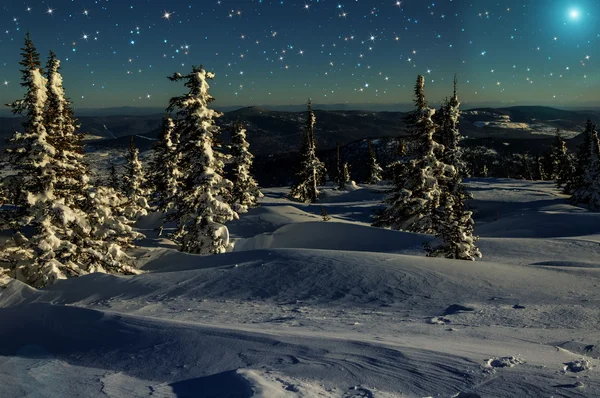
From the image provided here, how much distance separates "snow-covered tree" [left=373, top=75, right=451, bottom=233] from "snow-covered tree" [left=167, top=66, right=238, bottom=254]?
1232 centimetres

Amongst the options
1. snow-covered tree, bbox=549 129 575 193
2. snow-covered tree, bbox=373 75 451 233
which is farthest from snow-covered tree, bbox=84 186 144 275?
snow-covered tree, bbox=549 129 575 193

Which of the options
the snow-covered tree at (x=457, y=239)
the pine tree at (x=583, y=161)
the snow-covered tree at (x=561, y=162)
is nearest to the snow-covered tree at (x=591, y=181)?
the pine tree at (x=583, y=161)

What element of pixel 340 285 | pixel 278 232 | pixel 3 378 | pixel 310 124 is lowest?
pixel 278 232

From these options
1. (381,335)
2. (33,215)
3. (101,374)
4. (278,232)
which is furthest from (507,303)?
(278,232)

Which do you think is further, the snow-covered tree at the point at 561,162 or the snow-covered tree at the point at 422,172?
the snow-covered tree at the point at 561,162

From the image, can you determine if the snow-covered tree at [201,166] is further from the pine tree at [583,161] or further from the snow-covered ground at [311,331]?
the pine tree at [583,161]

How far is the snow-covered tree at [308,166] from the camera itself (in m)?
48.8

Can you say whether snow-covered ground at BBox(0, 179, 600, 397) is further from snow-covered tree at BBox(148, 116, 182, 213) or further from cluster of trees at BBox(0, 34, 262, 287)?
snow-covered tree at BBox(148, 116, 182, 213)

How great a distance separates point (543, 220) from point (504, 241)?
10313 millimetres

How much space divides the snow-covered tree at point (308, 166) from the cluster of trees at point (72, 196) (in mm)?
28323

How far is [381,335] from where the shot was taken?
5.28 metres

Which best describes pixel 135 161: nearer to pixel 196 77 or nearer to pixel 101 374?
pixel 196 77

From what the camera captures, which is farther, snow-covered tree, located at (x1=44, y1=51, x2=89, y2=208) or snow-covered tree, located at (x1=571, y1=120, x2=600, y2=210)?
snow-covered tree, located at (x1=571, y1=120, x2=600, y2=210)

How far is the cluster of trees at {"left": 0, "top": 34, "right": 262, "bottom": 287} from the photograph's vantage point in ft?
46.9
